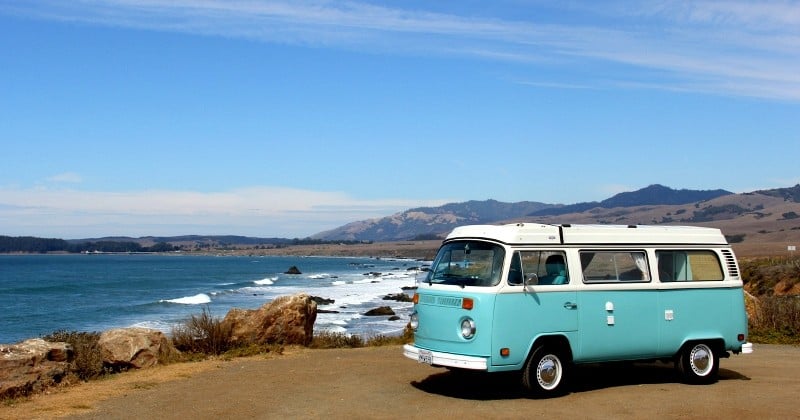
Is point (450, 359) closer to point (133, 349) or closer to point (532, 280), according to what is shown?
point (532, 280)

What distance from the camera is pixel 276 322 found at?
57.1 ft

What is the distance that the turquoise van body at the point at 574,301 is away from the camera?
11227 millimetres

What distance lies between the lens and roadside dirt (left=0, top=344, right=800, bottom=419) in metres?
10.7

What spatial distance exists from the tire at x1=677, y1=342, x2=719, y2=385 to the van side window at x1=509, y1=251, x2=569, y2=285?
8.47 feet

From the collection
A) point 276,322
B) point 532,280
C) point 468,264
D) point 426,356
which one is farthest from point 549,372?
point 276,322

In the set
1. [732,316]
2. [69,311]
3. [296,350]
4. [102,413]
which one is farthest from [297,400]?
[69,311]

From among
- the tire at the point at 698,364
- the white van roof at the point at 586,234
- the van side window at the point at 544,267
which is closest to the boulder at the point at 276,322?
the white van roof at the point at 586,234

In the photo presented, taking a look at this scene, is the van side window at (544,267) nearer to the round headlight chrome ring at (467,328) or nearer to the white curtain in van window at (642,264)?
the round headlight chrome ring at (467,328)

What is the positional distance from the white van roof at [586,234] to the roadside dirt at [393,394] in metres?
2.24

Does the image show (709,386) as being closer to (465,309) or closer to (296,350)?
(465,309)

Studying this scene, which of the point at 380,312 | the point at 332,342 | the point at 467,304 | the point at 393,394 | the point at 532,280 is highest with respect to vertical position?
the point at 532,280

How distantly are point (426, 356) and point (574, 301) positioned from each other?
2285 mm

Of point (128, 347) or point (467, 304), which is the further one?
point (128, 347)

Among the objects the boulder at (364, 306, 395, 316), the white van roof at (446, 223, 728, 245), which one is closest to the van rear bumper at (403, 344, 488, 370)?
the white van roof at (446, 223, 728, 245)
